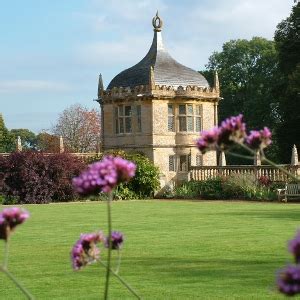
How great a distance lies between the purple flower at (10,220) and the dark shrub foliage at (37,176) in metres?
34.6

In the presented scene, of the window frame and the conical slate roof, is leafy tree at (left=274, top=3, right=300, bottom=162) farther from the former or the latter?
the window frame

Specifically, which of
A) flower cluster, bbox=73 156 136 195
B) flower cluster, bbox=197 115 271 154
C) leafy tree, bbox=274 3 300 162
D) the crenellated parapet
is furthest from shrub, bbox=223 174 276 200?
flower cluster, bbox=73 156 136 195

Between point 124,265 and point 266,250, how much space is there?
2.92 meters

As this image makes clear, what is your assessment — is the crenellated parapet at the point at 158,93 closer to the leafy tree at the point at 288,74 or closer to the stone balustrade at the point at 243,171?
the stone balustrade at the point at 243,171

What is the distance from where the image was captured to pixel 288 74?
4866 cm

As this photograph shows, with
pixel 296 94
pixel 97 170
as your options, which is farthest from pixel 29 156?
pixel 97 170

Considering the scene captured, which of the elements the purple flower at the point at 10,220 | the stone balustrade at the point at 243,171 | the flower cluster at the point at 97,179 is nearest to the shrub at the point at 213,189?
the stone balustrade at the point at 243,171

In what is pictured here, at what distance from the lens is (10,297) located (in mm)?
9195

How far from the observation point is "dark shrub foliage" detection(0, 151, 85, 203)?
36781mm

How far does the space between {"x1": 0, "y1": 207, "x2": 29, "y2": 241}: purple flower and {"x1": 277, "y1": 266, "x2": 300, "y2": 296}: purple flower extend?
39.6 inches

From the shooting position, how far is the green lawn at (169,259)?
9.38 m

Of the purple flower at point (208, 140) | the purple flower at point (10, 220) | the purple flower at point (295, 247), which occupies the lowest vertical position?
the purple flower at point (295, 247)

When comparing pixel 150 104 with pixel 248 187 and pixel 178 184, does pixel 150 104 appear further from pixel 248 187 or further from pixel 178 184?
pixel 248 187

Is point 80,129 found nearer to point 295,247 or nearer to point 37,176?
point 37,176
